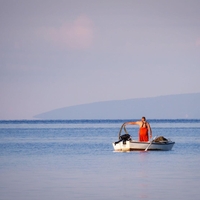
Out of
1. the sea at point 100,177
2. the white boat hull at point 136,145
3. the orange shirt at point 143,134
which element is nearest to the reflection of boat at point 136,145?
the white boat hull at point 136,145

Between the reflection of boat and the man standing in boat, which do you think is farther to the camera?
the reflection of boat

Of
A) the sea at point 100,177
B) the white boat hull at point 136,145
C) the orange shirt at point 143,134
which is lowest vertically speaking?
the sea at point 100,177

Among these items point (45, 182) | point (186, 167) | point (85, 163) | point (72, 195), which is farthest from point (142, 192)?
point (85, 163)

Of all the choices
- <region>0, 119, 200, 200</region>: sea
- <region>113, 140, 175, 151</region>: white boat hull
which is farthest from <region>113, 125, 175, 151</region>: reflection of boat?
<region>0, 119, 200, 200</region>: sea

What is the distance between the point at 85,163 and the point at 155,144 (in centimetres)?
853

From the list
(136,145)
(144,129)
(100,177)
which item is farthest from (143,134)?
(100,177)

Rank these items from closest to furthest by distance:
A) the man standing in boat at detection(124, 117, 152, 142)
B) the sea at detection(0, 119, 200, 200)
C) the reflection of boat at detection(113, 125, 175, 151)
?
the sea at detection(0, 119, 200, 200)
the man standing in boat at detection(124, 117, 152, 142)
the reflection of boat at detection(113, 125, 175, 151)

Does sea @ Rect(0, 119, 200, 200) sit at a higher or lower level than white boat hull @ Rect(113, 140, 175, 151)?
lower

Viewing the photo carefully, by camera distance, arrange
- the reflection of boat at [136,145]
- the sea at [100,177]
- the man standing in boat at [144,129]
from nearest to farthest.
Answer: the sea at [100,177] < the man standing in boat at [144,129] < the reflection of boat at [136,145]

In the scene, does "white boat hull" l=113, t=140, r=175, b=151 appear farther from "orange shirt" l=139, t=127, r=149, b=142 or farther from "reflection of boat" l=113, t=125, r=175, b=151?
"orange shirt" l=139, t=127, r=149, b=142

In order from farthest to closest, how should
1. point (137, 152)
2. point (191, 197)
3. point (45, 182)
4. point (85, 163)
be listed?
point (137, 152) < point (85, 163) < point (45, 182) < point (191, 197)

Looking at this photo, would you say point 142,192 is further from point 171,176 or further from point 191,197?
point 171,176

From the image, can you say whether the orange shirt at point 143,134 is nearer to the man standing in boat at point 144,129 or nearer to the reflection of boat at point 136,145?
the man standing in boat at point 144,129

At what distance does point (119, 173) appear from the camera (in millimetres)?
26125
